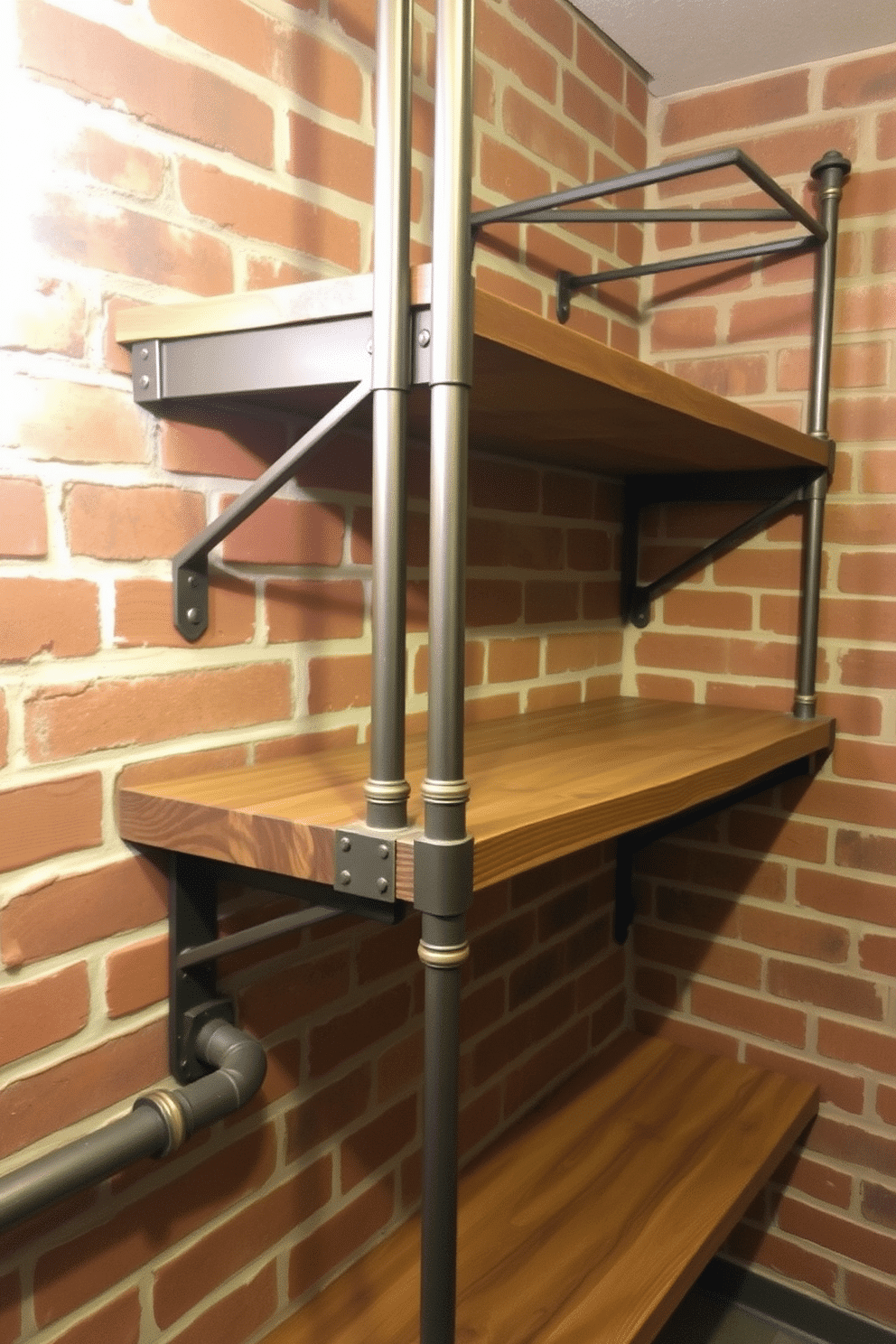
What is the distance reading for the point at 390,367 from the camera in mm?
728

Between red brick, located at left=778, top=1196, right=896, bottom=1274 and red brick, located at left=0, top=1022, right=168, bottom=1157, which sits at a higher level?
red brick, located at left=0, top=1022, right=168, bottom=1157

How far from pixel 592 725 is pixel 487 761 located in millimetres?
341

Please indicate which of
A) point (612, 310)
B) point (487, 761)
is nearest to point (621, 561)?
point (612, 310)

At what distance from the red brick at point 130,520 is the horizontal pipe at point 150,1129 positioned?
46cm

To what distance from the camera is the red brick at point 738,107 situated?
1573 millimetres

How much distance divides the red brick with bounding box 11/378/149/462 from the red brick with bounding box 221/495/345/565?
127 millimetres

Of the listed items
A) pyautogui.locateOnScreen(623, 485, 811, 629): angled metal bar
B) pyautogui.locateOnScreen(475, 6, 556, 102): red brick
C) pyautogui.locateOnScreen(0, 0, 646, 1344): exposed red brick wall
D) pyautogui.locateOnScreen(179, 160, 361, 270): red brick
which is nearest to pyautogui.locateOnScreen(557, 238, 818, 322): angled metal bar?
pyautogui.locateOnScreen(0, 0, 646, 1344): exposed red brick wall

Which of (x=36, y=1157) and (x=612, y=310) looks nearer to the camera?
(x=36, y=1157)

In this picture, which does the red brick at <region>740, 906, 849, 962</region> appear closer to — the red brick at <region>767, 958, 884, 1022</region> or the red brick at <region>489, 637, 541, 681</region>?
the red brick at <region>767, 958, 884, 1022</region>

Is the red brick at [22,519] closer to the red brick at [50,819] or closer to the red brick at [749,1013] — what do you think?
the red brick at [50,819]

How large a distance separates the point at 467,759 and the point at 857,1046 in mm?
938

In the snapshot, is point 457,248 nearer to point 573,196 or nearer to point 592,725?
point 573,196

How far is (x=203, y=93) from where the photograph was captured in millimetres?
958

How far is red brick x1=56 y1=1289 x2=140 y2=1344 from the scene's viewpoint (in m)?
0.91
